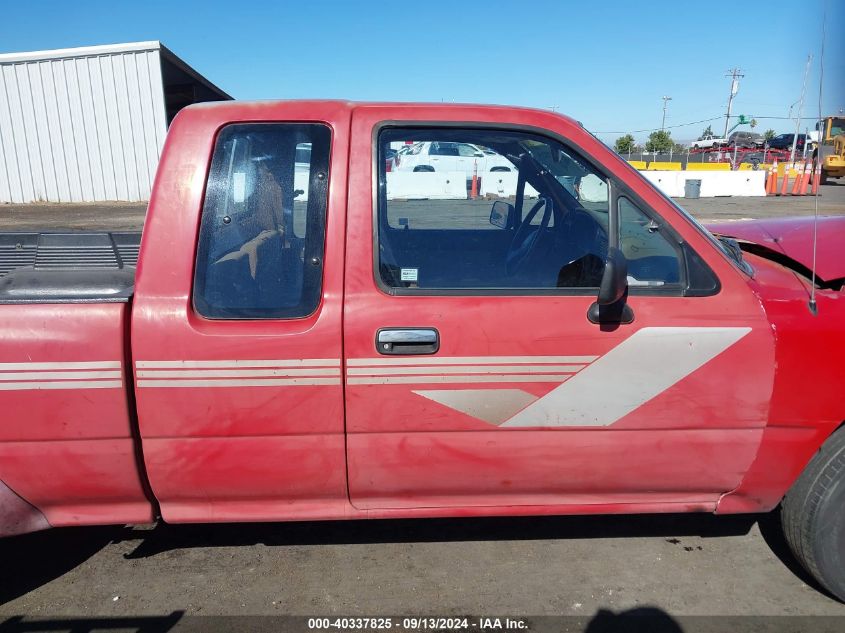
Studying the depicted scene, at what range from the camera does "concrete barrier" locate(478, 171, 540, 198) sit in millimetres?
2947

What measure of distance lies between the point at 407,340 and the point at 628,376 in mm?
833

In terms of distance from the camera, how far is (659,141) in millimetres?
65000

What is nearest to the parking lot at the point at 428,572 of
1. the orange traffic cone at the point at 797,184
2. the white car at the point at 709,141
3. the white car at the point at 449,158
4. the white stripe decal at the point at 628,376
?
the white car at the point at 449,158

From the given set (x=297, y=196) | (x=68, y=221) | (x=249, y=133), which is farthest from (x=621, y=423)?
(x=68, y=221)

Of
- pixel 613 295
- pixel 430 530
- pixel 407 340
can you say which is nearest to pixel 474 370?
pixel 407 340

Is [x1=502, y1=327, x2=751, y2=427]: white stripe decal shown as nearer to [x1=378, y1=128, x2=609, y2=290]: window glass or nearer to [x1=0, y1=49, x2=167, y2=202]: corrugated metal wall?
[x1=378, y1=128, x2=609, y2=290]: window glass

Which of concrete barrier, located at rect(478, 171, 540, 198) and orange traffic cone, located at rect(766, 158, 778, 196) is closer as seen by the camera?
concrete barrier, located at rect(478, 171, 540, 198)

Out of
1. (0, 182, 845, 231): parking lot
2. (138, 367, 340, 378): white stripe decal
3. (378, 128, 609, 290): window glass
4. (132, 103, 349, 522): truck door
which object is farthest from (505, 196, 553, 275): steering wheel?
(0, 182, 845, 231): parking lot

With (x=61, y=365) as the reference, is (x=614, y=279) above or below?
above

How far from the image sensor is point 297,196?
2.42 m

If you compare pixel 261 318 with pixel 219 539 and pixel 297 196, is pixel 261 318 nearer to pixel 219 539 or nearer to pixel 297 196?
pixel 297 196

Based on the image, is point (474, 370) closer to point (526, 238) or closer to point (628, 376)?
point (628, 376)

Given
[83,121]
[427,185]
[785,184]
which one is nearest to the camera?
[427,185]

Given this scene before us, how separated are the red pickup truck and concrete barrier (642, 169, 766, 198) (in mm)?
Result: 23079
